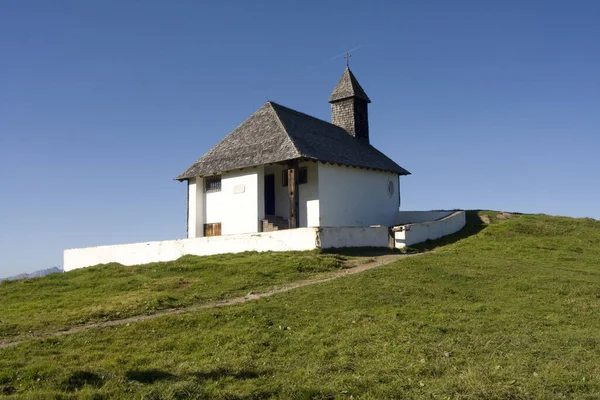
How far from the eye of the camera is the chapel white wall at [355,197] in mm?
25594

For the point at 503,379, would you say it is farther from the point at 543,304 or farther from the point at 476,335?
the point at 543,304

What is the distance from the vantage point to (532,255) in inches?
849

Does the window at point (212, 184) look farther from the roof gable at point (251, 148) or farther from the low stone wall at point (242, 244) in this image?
the low stone wall at point (242, 244)

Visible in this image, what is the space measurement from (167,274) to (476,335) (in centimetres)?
1227

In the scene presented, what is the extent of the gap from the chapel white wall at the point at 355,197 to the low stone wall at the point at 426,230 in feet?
11.0

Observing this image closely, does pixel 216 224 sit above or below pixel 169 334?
above

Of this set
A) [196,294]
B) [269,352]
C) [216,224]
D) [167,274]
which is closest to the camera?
[269,352]

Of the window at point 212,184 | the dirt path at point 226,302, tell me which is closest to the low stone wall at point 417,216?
the window at point 212,184

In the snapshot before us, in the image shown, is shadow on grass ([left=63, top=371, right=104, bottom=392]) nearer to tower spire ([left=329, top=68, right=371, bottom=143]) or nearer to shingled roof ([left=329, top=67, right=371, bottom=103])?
tower spire ([left=329, top=68, right=371, bottom=143])

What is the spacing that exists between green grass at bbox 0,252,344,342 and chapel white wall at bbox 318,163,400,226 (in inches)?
251

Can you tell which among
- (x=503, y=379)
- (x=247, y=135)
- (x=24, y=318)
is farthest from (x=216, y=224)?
(x=503, y=379)

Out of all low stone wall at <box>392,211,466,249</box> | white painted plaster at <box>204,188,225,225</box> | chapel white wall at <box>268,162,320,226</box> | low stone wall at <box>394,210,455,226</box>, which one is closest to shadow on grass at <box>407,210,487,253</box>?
low stone wall at <box>392,211,466,249</box>

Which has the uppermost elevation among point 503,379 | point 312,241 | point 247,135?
point 247,135

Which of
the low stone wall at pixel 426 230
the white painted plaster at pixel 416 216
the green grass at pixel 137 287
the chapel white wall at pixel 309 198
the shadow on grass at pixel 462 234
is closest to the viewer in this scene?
the green grass at pixel 137 287
